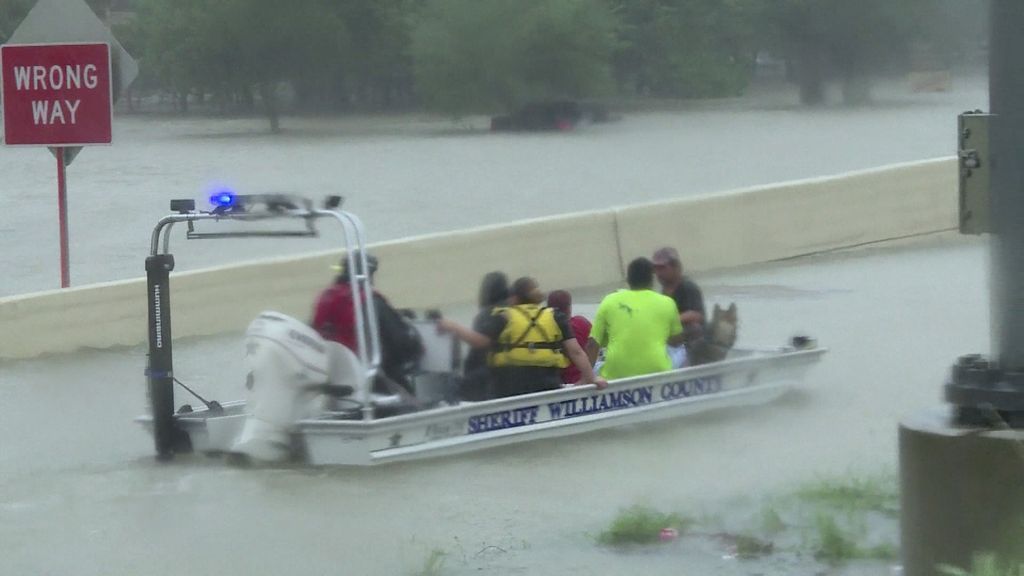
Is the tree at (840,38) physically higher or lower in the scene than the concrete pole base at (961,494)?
higher

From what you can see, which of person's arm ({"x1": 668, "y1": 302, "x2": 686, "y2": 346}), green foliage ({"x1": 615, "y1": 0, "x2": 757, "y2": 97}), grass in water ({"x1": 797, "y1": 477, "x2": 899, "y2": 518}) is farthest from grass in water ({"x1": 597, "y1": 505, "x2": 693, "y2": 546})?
green foliage ({"x1": 615, "y1": 0, "x2": 757, "y2": 97})

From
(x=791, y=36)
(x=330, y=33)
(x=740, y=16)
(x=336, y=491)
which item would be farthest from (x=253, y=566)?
(x=330, y=33)

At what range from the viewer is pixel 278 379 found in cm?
896

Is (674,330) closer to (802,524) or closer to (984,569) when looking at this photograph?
(802,524)

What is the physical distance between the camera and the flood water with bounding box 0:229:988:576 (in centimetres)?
714

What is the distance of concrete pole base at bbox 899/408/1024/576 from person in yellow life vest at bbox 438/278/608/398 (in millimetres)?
4445

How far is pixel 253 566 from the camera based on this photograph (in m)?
7.02

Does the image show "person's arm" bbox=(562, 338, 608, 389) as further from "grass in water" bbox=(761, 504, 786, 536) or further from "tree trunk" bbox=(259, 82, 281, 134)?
"tree trunk" bbox=(259, 82, 281, 134)

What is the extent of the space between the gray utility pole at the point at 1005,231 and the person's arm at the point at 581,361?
443 cm

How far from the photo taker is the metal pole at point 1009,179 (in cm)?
518

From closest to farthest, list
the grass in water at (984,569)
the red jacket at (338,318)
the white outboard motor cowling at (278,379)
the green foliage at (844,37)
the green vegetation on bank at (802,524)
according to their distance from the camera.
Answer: the grass in water at (984,569) → the green vegetation on bank at (802,524) → the green foliage at (844,37) → the white outboard motor cowling at (278,379) → the red jacket at (338,318)

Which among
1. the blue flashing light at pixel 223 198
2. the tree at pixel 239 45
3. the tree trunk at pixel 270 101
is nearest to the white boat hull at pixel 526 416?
the blue flashing light at pixel 223 198

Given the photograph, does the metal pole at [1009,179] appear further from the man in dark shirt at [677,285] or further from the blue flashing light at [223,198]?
the man in dark shirt at [677,285]

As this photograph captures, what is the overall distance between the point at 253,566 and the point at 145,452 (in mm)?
3350
